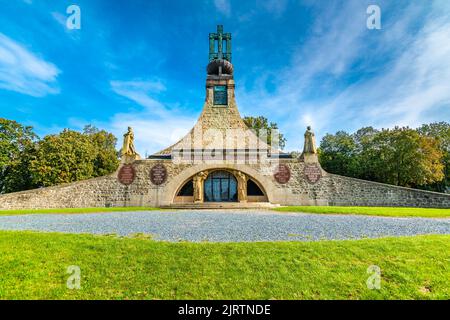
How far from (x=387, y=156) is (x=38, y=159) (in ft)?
144

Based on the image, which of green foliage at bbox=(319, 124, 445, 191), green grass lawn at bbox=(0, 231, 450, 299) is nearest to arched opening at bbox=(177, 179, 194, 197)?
green grass lawn at bbox=(0, 231, 450, 299)

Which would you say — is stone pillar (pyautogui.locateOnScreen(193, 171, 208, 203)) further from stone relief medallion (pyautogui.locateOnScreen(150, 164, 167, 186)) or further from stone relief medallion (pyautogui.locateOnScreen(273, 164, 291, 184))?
stone relief medallion (pyautogui.locateOnScreen(273, 164, 291, 184))

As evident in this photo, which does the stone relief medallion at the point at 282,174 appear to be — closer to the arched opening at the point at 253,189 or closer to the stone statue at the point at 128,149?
the arched opening at the point at 253,189

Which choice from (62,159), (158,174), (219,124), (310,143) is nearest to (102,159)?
(62,159)

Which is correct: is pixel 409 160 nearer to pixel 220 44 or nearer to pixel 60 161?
pixel 220 44

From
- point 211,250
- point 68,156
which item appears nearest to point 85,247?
point 211,250

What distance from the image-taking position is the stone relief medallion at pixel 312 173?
843 inches

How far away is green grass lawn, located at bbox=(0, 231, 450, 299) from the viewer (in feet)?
13.1

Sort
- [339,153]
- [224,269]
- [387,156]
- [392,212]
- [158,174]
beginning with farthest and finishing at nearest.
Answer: [339,153]
[387,156]
[158,174]
[392,212]
[224,269]

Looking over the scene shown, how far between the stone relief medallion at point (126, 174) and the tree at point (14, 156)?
15.5 meters

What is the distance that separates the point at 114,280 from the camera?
14.2 ft

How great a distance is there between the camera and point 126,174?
70.9 feet

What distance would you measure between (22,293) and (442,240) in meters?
9.96
